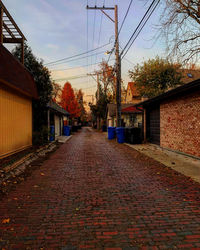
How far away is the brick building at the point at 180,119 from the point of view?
319 inches

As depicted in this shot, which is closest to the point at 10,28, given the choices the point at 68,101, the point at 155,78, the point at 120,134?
the point at 120,134

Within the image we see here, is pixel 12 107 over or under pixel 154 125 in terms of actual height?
over

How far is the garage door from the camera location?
1279 cm

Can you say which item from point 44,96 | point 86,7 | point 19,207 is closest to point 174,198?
point 19,207

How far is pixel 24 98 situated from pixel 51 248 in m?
9.20

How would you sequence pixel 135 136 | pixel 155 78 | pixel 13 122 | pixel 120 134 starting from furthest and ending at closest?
pixel 155 78 → pixel 120 134 → pixel 135 136 → pixel 13 122

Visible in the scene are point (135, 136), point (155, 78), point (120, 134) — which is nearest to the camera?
point (135, 136)

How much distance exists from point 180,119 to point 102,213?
25.0 feet

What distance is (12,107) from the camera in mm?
8562

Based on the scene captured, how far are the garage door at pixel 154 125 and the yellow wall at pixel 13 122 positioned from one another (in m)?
8.57

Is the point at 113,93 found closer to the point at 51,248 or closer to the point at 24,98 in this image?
the point at 24,98

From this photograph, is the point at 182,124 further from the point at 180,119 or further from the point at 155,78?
the point at 155,78

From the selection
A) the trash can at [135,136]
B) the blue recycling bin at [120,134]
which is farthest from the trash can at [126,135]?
the trash can at [135,136]

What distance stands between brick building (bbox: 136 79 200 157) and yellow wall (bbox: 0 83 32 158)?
7.72 meters
